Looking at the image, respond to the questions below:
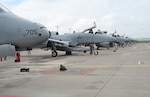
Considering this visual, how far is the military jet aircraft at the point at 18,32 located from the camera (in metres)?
7.69

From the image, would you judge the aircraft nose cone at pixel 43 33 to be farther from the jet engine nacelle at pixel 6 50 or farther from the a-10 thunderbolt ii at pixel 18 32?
the jet engine nacelle at pixel 6 50

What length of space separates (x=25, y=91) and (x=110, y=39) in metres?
23.6

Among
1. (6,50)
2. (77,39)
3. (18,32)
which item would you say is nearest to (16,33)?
(18,32)

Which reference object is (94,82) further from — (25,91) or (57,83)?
(25,91)

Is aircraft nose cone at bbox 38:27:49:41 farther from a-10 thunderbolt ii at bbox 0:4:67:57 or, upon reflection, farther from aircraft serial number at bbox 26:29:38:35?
aircraft serial number at bbox 26:29:38:35

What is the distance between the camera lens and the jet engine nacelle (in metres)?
7.25

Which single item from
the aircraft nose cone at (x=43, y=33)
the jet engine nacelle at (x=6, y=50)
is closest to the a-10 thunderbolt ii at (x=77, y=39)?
the aircraft nose cone at (x=43, y=33)

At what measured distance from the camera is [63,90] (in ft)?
24.7

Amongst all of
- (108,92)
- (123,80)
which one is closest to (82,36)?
(123,80)

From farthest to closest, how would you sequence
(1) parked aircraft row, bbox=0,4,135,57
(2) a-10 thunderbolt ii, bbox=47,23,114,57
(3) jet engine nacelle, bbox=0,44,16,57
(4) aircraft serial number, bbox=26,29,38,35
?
→ (2) a-10 thunderbolt ii, bbox=47,23,114,57, (4) aircraft serial number, bbox=26,29,38,35, (1) parked aircraft row, bbox=0,4,135,57, (3) jet engine nacelle, bbox=0,44,16,57

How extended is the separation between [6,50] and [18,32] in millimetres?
685

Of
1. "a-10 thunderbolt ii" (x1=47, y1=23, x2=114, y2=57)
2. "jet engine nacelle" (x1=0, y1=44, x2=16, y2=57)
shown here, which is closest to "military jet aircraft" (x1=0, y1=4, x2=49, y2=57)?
"jet engine nacelle" (x1=0, y1=44, x2=16, y2=57)

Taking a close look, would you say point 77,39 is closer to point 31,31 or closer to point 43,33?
point 43,33

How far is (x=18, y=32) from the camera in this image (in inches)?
307
